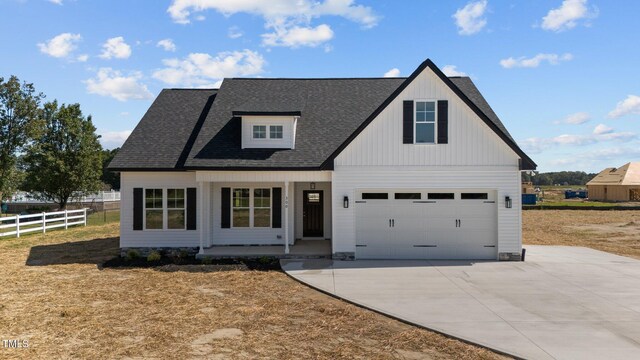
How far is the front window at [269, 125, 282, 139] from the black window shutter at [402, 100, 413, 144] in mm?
4769

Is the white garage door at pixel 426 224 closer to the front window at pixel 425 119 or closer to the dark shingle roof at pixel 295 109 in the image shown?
the front window at pixel 425 119

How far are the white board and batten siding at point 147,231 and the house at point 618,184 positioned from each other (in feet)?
188

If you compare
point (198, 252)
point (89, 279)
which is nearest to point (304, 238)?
point (198, 252)

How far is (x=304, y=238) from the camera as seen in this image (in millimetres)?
18000

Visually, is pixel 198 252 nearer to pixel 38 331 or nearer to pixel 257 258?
pixel 257 258

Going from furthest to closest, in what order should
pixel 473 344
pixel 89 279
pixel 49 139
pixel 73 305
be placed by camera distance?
pixel 49 139
pixel 89 279
pixel 73 305
pixel 473 344

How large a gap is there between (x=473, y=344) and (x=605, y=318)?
3.37 m

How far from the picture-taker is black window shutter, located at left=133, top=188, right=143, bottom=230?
15922mm

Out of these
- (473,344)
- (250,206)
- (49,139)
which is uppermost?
(49,139)

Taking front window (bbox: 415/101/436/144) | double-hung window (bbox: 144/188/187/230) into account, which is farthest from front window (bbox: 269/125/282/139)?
front window (bbox: 415/101/436/144)

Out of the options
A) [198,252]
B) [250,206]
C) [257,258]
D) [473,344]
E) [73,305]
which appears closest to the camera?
[473,344]

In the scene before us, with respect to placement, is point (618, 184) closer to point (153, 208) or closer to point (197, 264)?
point (197, 264)

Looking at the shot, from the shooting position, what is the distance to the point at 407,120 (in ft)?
47.2

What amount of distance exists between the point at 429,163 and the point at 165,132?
10.7m
